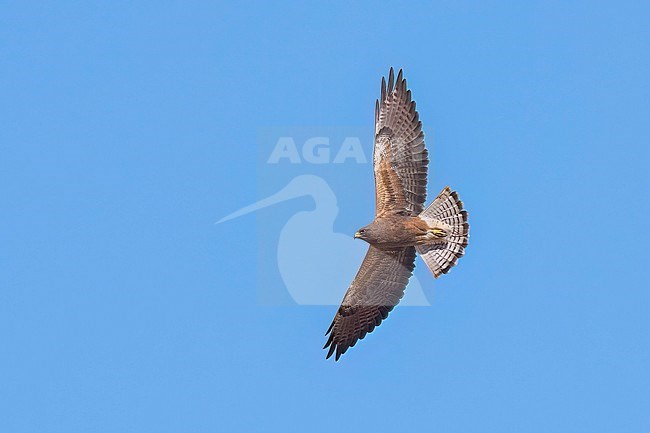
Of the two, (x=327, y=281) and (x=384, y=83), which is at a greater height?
(x=384, y=83)

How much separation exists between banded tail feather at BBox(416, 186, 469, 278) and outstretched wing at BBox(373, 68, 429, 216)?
0.28 metres

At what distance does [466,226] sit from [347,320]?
9.00 feet

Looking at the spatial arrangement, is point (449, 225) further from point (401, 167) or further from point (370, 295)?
point (370, 295)

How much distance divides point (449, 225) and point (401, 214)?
83 cm

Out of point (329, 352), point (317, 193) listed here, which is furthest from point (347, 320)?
point (317, 193)

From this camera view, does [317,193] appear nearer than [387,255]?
No

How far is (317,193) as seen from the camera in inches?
1115

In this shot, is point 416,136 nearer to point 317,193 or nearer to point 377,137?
point 377,137

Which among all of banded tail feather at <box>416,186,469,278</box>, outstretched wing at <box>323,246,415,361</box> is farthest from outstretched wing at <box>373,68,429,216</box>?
outstretched wing at <box>323,246,415,361</box>

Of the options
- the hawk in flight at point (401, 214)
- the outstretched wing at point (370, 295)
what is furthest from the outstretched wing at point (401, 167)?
the outstretched wing at point (370, 295)

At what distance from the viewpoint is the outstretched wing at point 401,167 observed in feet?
85.1

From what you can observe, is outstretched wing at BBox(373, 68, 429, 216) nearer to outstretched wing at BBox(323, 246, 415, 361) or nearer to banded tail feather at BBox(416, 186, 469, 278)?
banded tail feather at BBox(416, 186, 469, 278)

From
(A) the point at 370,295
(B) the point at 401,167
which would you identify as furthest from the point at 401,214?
(A) the point at 370,295

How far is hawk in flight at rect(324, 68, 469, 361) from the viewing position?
2581 cm
